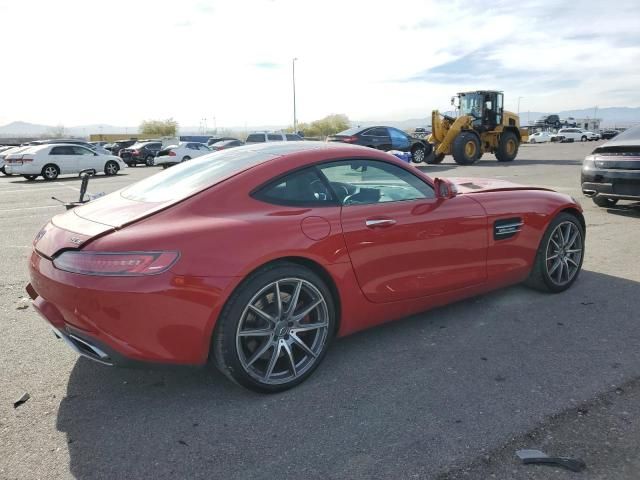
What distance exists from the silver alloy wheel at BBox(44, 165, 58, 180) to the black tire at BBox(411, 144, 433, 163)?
14.3 meters

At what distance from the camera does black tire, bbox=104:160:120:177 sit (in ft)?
70.5

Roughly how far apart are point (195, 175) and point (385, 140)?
17.1 meters

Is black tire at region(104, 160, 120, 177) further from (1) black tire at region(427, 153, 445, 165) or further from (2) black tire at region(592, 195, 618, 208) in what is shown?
(2) black tire at region(592, 195, 618, 208)

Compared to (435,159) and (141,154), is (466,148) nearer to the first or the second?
(435,159)

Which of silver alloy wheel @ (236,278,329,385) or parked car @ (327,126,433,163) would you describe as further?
parked car @ (327,126,433,163)

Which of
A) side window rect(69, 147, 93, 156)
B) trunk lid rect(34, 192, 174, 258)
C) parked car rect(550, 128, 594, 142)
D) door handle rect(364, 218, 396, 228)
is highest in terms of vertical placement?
parked car rect(550, 128, 594, 142)

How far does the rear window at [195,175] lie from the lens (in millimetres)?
3055

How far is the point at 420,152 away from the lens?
20859mm

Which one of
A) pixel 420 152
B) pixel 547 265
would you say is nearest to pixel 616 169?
pixel 547 265

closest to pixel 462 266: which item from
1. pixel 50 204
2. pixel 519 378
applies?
pixel 519 378

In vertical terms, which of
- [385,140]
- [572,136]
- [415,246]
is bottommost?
[415,246]

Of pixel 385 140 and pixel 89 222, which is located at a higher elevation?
pixel 385 140

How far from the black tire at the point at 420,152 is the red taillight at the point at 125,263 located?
19.0 meters

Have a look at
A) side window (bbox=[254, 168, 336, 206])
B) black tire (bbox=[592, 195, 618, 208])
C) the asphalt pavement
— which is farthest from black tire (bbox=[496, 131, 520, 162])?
side window (bbox=[254, 168, 336, 206])
